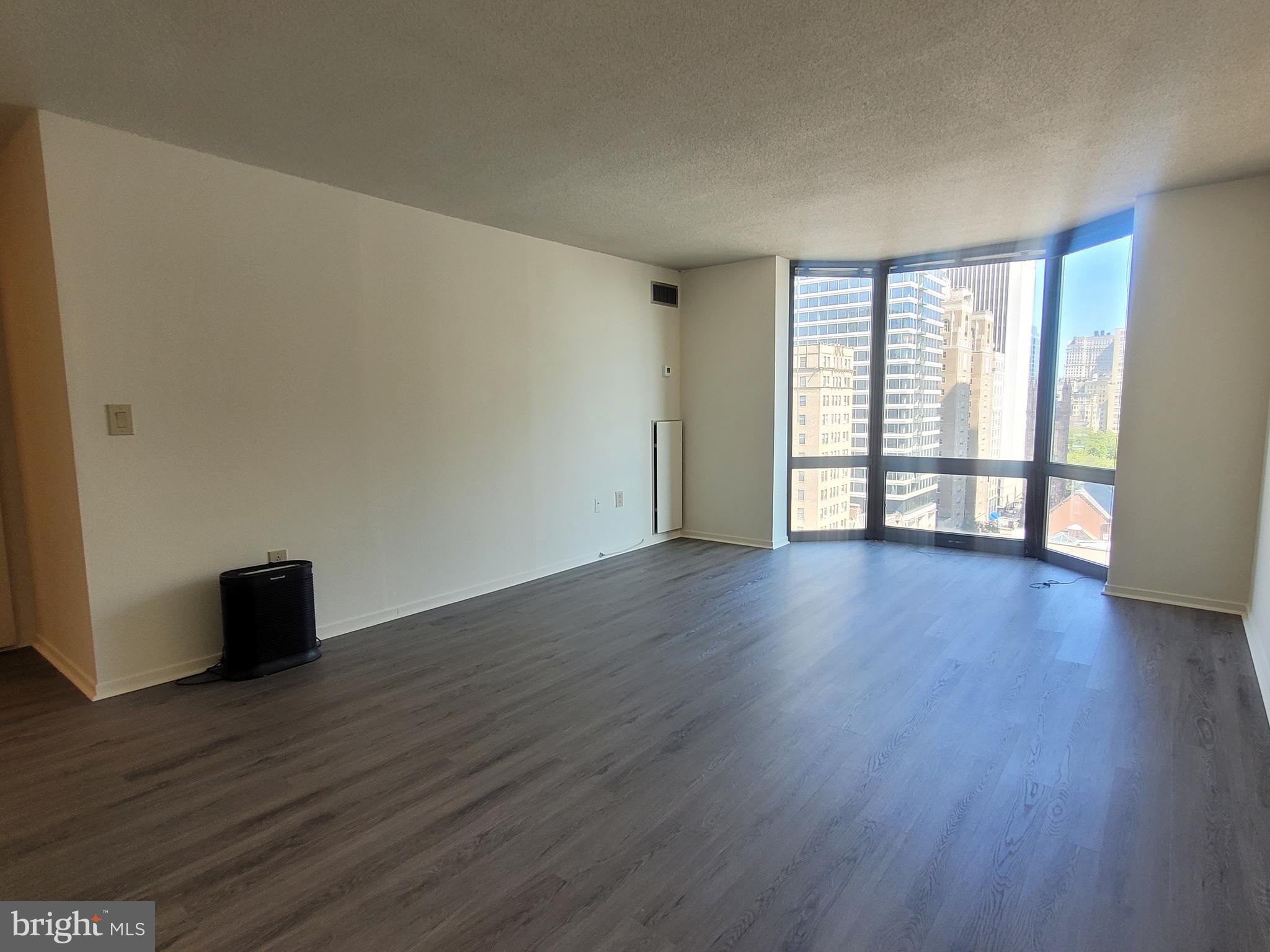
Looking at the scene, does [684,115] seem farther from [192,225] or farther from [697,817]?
[697,817]

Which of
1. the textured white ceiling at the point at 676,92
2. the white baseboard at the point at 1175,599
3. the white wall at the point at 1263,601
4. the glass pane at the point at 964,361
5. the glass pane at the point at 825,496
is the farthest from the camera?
the glass pane at the point at 825,496

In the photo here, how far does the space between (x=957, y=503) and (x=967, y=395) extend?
958 mm

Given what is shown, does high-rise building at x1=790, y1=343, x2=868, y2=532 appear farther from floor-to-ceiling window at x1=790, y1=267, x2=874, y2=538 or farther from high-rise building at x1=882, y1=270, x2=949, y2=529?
high-rise building at x1=882, y1=270, x2=949, y2=529

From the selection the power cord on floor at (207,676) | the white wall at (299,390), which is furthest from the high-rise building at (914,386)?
the power cord on floor at (207,676)

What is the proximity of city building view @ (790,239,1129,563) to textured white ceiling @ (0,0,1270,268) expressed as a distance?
1.28 metres

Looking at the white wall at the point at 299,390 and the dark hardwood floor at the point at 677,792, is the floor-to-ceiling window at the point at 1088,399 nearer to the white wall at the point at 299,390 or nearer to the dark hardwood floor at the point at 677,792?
the dark hardwood floor at the point at 677,792

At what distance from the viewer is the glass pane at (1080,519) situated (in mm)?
4680

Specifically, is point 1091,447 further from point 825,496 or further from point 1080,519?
point 825,496

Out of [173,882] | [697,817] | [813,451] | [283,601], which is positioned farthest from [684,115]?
[813,451]

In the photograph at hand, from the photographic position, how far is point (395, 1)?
198cm

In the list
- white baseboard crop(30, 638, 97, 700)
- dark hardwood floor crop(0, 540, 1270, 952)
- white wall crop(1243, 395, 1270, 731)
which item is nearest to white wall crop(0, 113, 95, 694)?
white baseboard crop(30, 638, 97, 700)

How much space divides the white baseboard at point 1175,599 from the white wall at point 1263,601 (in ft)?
0.39

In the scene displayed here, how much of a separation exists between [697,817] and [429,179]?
3360 millimetres

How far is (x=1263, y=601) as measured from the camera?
129 inches
